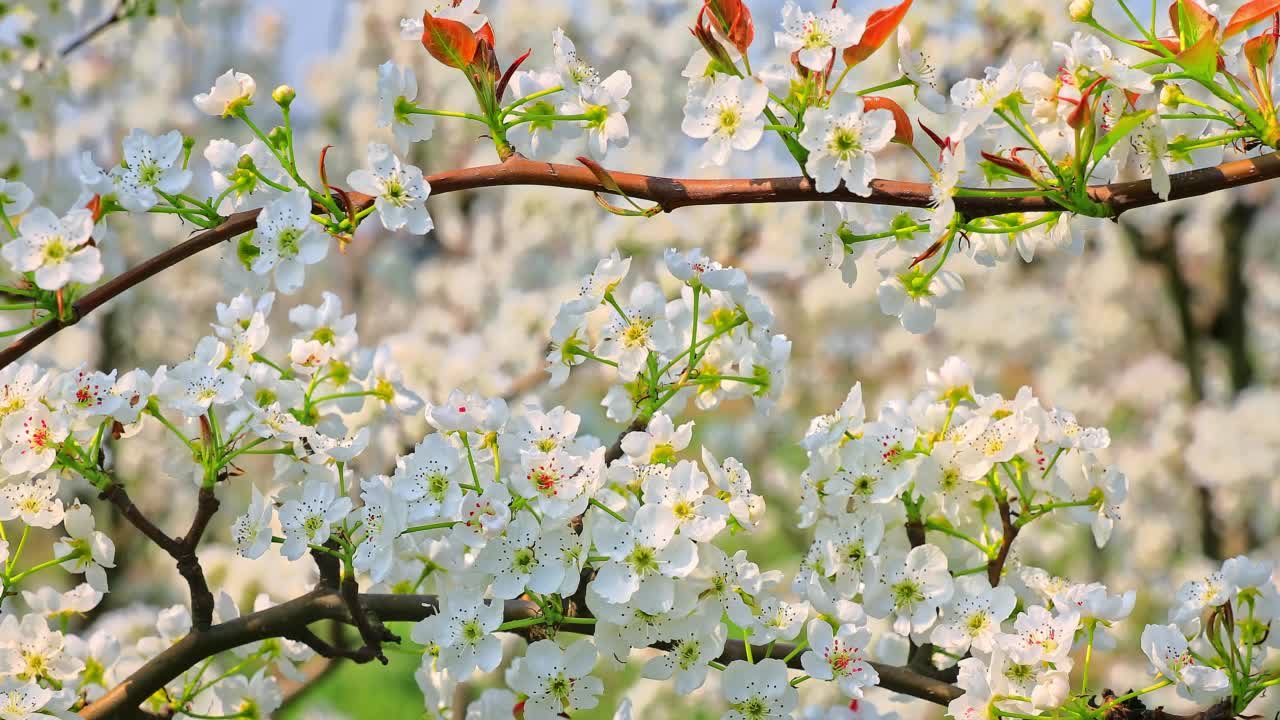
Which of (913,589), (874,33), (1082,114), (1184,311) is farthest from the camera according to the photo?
(1184,311)

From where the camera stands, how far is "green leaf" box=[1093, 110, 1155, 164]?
94cm

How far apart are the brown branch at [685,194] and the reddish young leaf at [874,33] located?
0.11m

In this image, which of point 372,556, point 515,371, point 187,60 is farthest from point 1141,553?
point 187,60

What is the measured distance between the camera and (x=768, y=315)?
1.12 m

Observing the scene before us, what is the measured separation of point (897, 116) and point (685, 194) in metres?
0.21

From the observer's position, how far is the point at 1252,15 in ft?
3.08

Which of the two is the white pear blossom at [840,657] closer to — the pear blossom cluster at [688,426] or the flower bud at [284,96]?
the pear blossom cluster at [688,426]

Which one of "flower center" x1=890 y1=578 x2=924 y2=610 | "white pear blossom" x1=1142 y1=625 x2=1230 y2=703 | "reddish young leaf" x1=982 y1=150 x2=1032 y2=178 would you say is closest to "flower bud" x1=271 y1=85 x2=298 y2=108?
"reddish young leaf" x1=982 y1=150 x2=1032 y2=178

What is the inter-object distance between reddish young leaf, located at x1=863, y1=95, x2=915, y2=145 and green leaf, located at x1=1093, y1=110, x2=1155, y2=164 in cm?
15

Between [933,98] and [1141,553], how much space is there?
391cm

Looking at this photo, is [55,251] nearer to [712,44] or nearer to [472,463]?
[472,463]

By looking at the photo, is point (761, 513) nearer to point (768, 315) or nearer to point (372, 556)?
point (768, 315)

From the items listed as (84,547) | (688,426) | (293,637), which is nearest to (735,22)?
(688,426)

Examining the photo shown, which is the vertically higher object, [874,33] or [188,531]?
[874,33]
